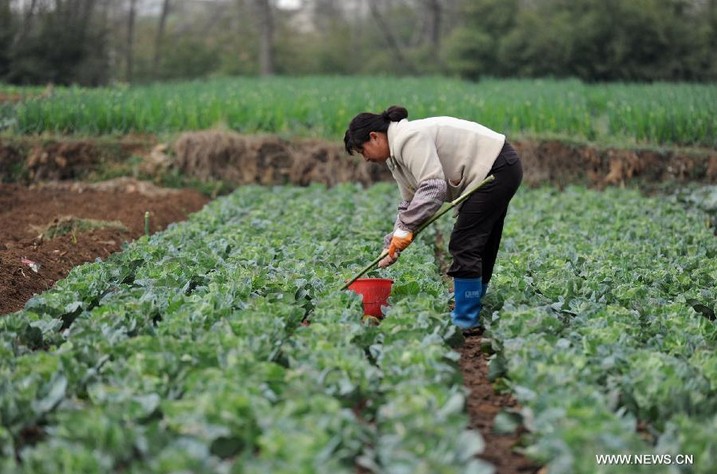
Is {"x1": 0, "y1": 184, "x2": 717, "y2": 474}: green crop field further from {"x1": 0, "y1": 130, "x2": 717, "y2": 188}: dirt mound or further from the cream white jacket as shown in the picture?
{"x1": 0, "y1": 130, "x2": 717, "y2": 188}: dirt mound

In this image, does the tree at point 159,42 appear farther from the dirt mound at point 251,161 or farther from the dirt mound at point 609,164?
the dirt mound at point 609,164

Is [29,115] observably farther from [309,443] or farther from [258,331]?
[309,443]

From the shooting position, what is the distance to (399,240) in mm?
5266

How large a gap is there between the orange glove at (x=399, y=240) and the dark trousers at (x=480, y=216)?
0.39 m

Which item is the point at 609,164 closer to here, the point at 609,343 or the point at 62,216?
the point at 62,216

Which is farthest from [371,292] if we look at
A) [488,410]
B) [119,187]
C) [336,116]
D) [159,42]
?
[159,42]

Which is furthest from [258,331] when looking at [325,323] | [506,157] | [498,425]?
[506,157]

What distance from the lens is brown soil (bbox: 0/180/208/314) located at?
6.91 meters

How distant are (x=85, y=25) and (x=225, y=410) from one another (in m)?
24.1

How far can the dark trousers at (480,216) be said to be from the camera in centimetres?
547

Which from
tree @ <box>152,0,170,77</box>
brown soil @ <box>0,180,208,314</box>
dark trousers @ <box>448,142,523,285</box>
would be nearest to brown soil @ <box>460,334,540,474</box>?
dark trousers @ <box>448,142,523,285</box>

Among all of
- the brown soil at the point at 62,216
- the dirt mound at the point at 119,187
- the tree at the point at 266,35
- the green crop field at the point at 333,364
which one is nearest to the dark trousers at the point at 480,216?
the green crop field at the point at 333,364

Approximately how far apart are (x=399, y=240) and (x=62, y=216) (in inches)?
213

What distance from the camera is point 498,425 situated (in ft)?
12.7
